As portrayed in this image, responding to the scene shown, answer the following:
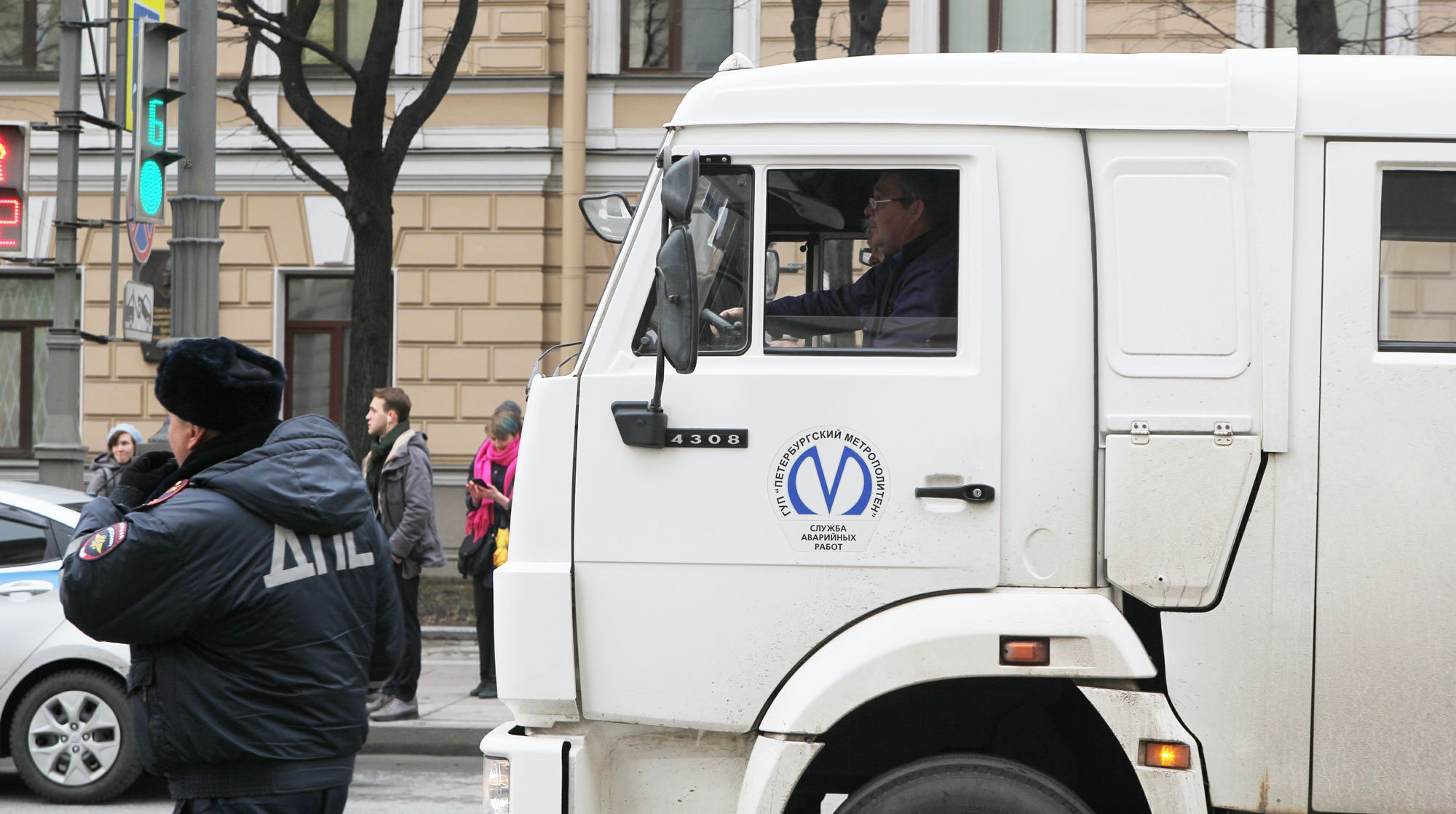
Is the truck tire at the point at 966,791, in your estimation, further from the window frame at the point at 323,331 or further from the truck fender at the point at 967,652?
the window frame at the point at 323,331

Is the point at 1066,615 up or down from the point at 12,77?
down

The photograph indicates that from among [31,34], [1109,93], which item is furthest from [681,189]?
[31,34]

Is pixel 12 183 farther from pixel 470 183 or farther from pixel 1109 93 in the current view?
pixel 1109 93

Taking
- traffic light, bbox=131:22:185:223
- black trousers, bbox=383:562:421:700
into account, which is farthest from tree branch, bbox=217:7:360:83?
black trousers, bbox=383:562:421:700

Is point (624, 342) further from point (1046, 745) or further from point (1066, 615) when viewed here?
point (1046, 745)

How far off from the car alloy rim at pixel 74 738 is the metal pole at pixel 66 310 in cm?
301

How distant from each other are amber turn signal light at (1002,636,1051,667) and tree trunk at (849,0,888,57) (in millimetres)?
8718

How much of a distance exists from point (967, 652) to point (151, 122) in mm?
6709

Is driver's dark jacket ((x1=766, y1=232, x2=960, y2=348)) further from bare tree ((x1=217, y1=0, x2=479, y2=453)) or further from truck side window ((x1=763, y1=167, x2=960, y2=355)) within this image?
bare tree ((x1=217, y1=0, x2=479, y2=453))

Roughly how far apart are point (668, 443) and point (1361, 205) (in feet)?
6.25

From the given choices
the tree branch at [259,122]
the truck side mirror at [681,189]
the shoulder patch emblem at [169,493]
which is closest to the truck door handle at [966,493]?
the truck side mirror at [681,189]

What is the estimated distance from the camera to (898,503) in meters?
3.79

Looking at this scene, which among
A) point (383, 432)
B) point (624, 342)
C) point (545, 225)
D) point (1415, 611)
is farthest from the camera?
point (545, 225)

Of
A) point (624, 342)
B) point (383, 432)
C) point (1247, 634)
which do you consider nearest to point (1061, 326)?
point (1247, 634)
